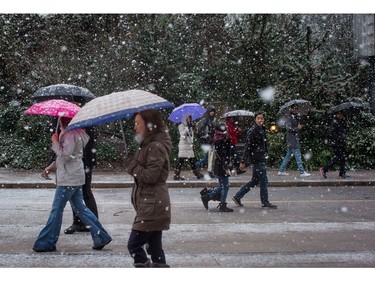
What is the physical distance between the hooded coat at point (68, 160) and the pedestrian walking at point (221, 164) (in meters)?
3.32

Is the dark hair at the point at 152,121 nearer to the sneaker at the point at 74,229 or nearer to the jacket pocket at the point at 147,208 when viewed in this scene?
the jacket pocket at the point at 147,208

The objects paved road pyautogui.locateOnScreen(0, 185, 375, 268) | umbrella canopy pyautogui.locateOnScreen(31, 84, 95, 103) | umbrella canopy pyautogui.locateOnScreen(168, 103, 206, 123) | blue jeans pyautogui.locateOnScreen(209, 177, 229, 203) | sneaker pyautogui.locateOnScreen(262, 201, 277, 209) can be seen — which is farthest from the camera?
umbrella canopy pyautogui.locateOnScreen(168, 103, 206, 123)

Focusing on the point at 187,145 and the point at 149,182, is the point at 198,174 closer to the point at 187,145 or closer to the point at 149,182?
the point at 187,145

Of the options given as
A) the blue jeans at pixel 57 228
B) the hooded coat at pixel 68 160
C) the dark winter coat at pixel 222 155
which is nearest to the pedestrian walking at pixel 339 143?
the dark winter coat at pixel 222 155

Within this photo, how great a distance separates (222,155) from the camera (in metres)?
9.57

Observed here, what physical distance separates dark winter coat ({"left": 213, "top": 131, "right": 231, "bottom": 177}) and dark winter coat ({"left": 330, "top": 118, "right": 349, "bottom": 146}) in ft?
18.6

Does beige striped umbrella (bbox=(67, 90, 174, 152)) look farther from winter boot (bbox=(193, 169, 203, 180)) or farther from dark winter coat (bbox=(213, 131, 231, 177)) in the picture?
winter boot (bbox=(193, 169, 203, 180))

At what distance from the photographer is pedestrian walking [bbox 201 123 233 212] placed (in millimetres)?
9589

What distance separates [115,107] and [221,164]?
481cm

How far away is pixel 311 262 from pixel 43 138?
13304mm

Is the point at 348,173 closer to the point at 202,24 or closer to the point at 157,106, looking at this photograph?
the point at 202,24

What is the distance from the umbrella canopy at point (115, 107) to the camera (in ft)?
16.2

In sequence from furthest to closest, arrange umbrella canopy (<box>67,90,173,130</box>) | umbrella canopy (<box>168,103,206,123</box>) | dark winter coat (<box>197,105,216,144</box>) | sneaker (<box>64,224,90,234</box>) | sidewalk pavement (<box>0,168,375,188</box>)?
1. dark winter coat (<box>197,105,216,144</box>)
2. umbrella canopy (<box>168,103,206,123</box>)
3. sidewalk pavement (<box>0,168,375,188</box>)
4. sneaker (<box>64,224,90,234</box>)
5. umbrella canopy (<box>67,90,173,130</box>)

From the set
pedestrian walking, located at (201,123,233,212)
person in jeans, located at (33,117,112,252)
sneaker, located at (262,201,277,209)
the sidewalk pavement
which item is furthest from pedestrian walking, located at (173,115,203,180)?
person in jeans, located at (33,117,112,252)
